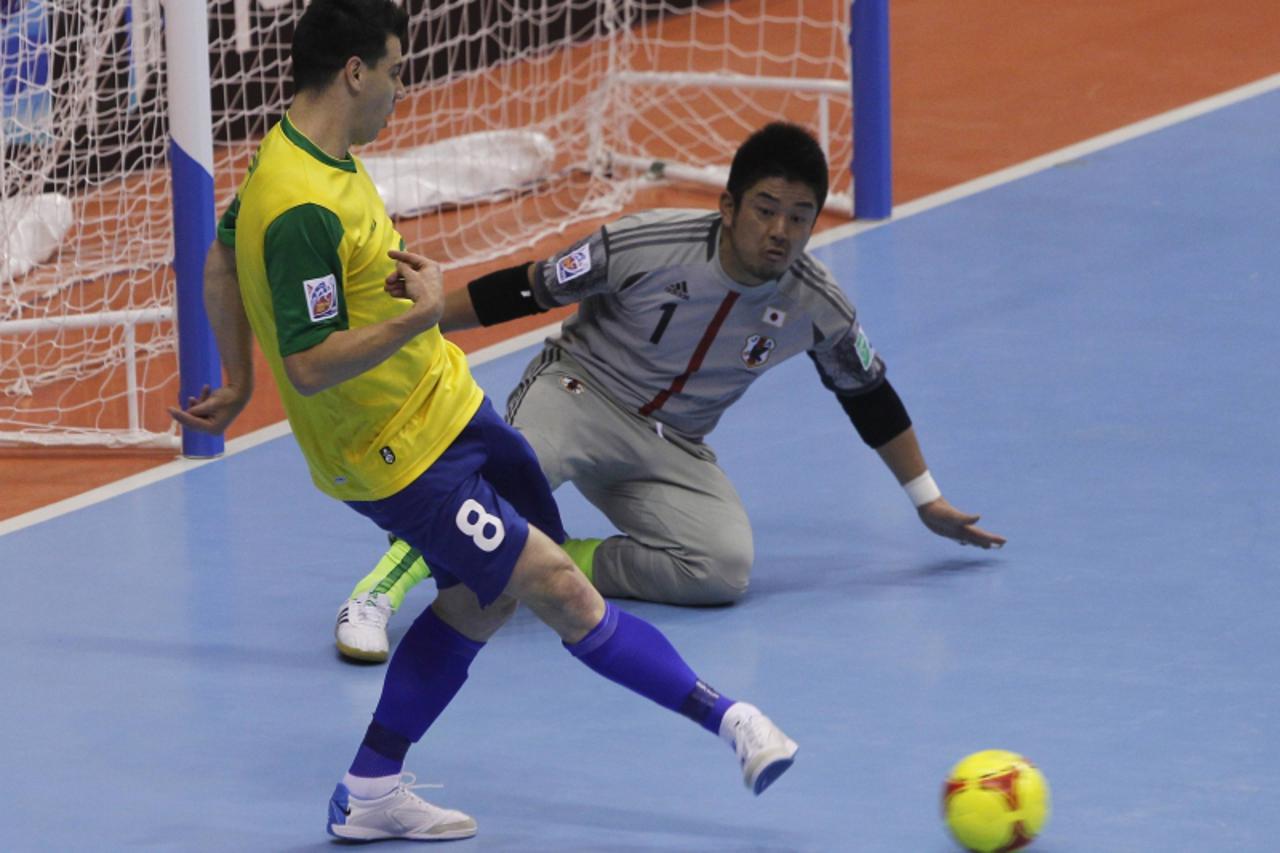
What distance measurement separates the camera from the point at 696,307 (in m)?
4.98

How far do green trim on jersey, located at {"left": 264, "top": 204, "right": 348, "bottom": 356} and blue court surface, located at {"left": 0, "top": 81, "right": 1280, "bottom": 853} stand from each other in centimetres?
99

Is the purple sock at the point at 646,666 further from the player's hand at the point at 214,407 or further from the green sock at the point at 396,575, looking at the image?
the green sock at the point at 396,575

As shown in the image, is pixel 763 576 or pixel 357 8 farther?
pixel 763 576

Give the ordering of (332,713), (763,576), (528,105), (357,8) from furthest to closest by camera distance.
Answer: (528,105) < (763,576) < (332,713) < (357,8)

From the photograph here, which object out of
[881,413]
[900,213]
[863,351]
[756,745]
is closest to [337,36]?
[756,745]

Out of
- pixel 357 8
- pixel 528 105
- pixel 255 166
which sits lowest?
pixel 528 105

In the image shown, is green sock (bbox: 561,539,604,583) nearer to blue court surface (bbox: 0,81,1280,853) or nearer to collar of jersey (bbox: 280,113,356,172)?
blue court surface (bbox: 0,81,1280,853)

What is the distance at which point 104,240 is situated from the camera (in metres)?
7.55

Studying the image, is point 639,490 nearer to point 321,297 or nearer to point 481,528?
point 481,528

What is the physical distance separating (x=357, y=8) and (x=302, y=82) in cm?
16

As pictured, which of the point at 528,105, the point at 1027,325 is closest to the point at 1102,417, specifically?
the point at 1027,325

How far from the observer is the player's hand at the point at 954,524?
5.02m

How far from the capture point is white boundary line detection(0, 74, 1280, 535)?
A: 5910mm

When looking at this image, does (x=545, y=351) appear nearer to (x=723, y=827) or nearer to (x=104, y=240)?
(x=723, y=827)
